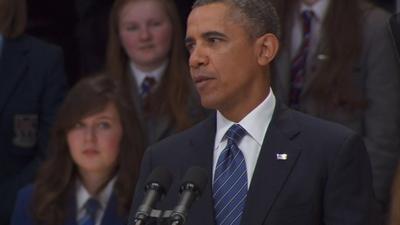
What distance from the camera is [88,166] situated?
5414 millimetres

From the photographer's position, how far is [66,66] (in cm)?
698

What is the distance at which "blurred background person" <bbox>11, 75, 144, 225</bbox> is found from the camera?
17.6 feet

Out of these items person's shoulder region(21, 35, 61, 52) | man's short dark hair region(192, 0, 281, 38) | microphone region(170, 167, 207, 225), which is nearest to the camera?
microphone region(170, 167, 207, 225)

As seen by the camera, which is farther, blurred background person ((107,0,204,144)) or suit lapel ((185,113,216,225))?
blurred background person ((107,0,204,144))

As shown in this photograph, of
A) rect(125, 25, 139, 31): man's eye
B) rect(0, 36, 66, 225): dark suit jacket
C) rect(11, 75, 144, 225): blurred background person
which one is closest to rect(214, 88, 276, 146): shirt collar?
rect(11, 75, 144, 225): blurred background person

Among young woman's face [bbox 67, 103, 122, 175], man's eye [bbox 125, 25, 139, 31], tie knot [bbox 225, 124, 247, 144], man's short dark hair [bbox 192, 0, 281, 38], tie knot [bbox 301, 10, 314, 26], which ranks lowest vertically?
young woman's face [bbox 67, 103, 122, 175]

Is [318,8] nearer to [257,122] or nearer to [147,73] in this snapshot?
[147,73]

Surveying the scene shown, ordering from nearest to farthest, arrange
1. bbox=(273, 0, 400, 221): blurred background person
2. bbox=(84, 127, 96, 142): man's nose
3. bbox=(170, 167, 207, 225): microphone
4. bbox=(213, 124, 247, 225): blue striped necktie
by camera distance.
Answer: bbox=(170, 167, 207, 225): microphone
bbox=(213, 124, 247, 225): blue striped necktie
bbox=(273, 0, 400, 221): blurred background person
bbox=(84, 127, 96, 142): man's nose

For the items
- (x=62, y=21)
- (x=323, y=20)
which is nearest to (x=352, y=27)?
(x=323, y=20)

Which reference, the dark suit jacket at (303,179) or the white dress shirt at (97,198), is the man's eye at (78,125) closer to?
the white dress shirt at (97,198)

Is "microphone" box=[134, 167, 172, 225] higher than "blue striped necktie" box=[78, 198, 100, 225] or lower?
higher

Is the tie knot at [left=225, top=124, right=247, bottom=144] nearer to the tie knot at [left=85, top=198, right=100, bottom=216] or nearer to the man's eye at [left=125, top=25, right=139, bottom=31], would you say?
the tie knot at [left=85, top=198, right=100, bottom=216]

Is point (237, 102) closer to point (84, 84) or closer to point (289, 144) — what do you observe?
point (289, 144)

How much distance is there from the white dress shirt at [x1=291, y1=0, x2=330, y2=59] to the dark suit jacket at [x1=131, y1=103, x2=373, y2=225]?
1720mm
